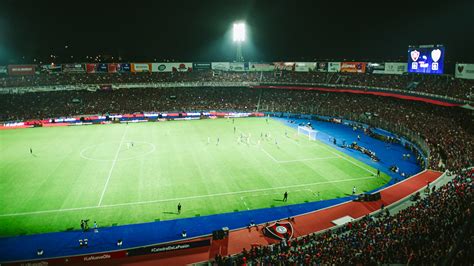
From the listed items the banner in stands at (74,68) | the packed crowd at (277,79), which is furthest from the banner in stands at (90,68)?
the packed crowd at (277,79)

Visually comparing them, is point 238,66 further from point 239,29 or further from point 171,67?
point 171,67

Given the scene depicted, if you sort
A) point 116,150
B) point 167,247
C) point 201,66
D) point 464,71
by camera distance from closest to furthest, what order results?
point 167,247, point 116,150, point 464,71, point 201,66

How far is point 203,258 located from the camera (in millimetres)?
19109

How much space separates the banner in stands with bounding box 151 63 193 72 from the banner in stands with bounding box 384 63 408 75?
48617mm

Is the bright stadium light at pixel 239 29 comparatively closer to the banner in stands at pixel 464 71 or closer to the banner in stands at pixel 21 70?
the banner in stands at pixel 21 70

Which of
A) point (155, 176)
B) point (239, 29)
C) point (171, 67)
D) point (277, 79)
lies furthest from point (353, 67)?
point (155, 176)

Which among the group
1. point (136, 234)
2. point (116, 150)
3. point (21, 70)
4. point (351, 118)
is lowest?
point (136, 234)

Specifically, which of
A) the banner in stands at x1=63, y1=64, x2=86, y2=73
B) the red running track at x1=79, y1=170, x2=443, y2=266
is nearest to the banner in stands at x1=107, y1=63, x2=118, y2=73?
the banner in stands at x1=63, y1=64, x2=86, y2=73

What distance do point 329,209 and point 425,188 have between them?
8.32 metres

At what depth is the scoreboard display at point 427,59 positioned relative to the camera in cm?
4531

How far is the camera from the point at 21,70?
7444 cm

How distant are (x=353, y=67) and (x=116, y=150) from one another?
5480 cm

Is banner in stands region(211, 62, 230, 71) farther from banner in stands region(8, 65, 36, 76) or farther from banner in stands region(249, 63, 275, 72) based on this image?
banner in stands region(8, 65, 36, 76)

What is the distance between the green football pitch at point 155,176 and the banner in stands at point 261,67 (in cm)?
3927
